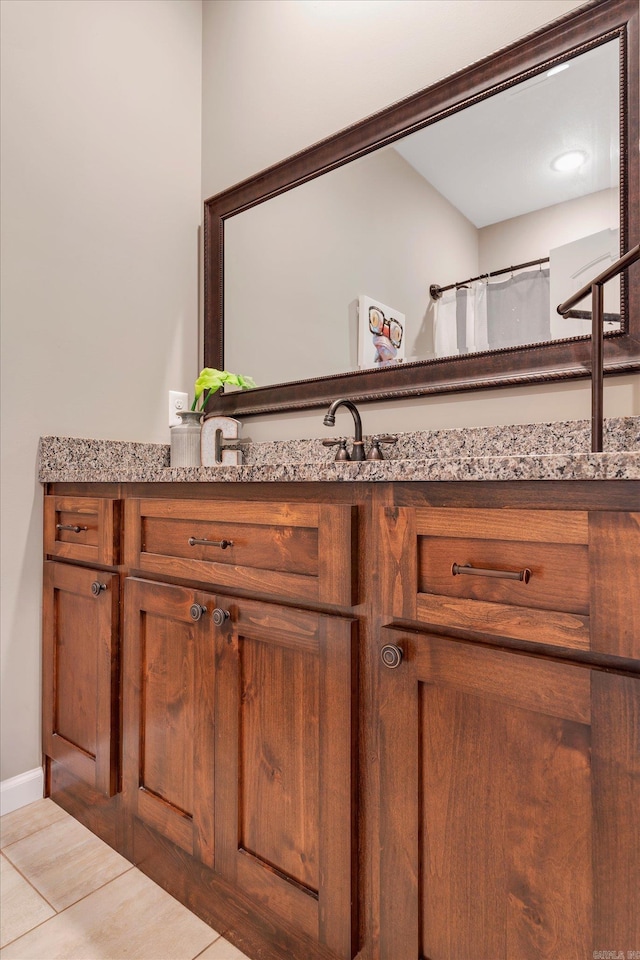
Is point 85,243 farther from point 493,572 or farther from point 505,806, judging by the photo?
point 505,806

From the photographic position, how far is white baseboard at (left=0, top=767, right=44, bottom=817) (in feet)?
4.96

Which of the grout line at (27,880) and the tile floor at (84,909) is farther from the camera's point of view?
the grout line at (27,880)

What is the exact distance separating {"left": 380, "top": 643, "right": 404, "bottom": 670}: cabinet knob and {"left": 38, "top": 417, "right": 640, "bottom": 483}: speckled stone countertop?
0.24 m

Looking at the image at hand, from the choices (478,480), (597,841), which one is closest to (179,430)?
(478,480)

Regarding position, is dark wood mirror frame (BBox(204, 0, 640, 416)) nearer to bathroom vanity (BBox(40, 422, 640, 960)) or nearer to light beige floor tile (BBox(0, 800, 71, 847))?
bathroom vanity (BBox(40, 422, 640, 960))

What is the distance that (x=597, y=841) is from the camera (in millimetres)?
625

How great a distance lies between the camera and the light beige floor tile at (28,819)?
1.42 meters

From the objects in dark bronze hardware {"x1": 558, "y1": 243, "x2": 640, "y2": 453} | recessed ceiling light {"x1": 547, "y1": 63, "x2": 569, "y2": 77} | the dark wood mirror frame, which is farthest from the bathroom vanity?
recessed ceiling light {"x1": 547, "y1": 63, "x2": 569, "y2": 77}

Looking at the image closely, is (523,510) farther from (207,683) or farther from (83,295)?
(83,295)

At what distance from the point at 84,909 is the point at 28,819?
0.43 m

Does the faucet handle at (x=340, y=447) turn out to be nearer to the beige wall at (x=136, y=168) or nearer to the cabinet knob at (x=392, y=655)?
the beige wall at (x=136, y=168)

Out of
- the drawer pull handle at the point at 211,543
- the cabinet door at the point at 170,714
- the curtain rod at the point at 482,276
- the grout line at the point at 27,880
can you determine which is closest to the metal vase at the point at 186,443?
the cabinet door at the point at 170,714

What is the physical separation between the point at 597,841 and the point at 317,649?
1.40 feet

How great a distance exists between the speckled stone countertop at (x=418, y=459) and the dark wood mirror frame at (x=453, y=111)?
124mm
